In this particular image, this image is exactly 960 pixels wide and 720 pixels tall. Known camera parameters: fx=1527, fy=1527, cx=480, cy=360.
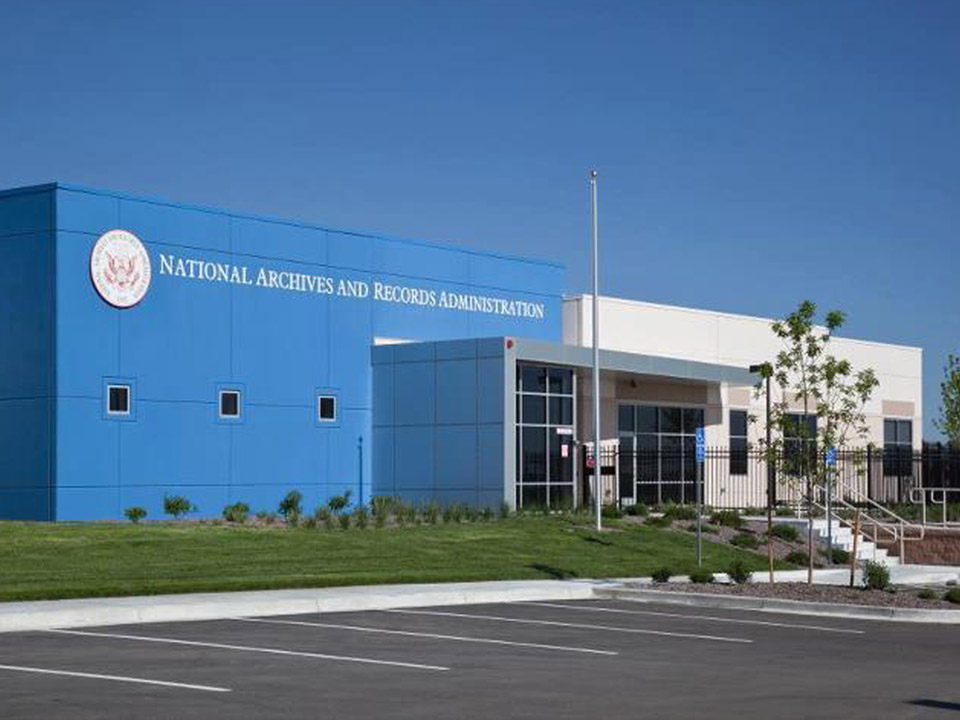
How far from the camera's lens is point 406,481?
40344 millimetres

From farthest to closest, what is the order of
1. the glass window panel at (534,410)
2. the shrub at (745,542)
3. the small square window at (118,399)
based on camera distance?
1. the glass window panel at (534,410)
2. the small square window at (118,399)
3. the shrub at (745,542)

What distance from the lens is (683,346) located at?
51188mm

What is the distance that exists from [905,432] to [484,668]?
52756mm

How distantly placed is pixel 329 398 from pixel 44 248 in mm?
9086

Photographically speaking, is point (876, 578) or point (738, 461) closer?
point (876, 578)

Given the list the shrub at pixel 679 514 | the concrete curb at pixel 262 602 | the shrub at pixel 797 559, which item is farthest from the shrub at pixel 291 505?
the concrete curb at pixel 262 602

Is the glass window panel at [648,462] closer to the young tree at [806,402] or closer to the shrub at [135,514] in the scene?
the shrub at [135,514]

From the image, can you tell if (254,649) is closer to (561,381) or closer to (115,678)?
(115,678)

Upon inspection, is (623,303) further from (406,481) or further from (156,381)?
(156,381)

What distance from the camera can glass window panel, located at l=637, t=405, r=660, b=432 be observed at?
4897cm

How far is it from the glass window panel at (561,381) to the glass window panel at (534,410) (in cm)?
56

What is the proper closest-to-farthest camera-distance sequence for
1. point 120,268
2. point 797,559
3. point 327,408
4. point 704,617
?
1. point 704,617
2. point 797,559
3. point 120,268
4. point 327,408

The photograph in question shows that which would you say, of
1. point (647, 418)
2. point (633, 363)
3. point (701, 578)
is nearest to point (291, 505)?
point (633, 363)

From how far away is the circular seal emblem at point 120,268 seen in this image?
112 ft
